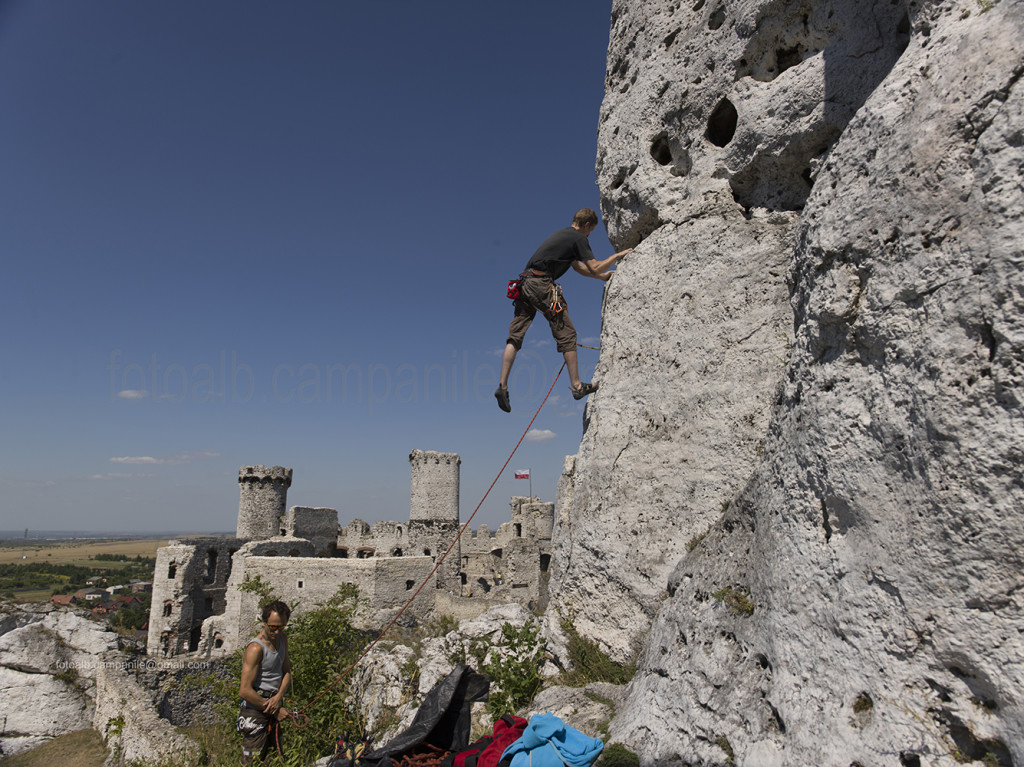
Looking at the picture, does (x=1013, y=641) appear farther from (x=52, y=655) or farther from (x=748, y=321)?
(x=52, y=655)

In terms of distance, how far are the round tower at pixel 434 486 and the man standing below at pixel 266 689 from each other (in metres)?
25.5

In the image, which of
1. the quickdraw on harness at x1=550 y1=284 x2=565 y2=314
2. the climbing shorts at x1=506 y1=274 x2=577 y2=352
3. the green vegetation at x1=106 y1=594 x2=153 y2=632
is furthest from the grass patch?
the green vegetation at x1=106 y1=594 x2=153 y2=632

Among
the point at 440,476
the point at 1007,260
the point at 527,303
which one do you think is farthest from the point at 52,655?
the point at 1007,260

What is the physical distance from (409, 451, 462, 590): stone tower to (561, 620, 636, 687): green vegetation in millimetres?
24079

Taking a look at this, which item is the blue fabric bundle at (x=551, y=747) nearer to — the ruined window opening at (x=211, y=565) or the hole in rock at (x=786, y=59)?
the hole in rock at (x=786, y=59)

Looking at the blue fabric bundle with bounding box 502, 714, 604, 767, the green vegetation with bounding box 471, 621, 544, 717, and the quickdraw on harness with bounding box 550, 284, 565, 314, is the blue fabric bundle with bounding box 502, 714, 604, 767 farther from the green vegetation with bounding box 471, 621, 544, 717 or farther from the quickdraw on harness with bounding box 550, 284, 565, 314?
the quickdraw on harness with bounding box 550, 284, 565, 314

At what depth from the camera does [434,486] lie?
30.5 metres

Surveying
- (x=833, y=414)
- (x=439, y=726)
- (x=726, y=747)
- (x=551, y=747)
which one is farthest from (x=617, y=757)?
(x=833, y=414)

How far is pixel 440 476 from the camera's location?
30.8 m

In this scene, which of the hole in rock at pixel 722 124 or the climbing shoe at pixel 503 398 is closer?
the hole in rock at pixel 722 124

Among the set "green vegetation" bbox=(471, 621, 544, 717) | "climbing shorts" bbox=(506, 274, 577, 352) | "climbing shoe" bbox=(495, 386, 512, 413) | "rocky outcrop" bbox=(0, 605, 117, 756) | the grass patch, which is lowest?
the grass patch

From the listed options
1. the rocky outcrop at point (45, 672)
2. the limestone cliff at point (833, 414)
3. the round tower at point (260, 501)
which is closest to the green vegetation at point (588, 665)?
the limestone cliff at point (833, 414)

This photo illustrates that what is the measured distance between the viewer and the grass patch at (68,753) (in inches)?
507

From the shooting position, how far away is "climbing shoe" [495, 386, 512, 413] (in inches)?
231
